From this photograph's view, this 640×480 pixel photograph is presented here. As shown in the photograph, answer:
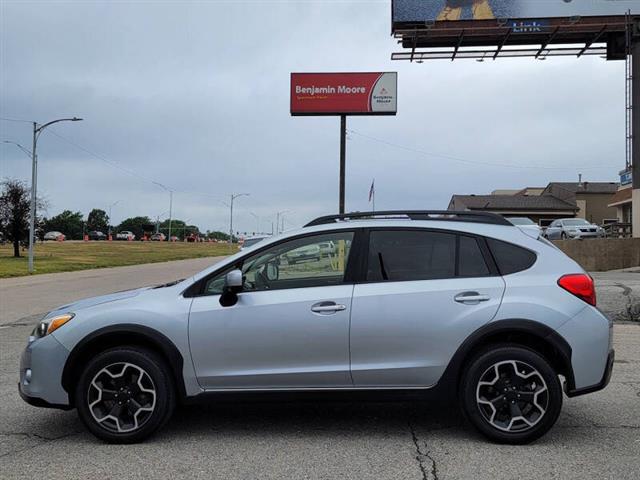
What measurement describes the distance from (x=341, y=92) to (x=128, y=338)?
24071mm

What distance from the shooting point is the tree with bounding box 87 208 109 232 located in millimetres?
174125

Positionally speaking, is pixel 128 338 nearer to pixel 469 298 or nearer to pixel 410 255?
pixel 410 255

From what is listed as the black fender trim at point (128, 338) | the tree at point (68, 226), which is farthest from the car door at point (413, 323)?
the tree at point (68, 226)

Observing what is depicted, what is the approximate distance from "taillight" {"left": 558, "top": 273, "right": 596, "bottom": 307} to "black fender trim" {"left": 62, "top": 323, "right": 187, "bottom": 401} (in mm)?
3017

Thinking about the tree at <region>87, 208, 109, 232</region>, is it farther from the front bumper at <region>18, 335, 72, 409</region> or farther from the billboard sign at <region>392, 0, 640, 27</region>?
the front bumper at <region>18, 335, 72, 409</region>

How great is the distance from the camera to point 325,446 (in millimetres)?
4531

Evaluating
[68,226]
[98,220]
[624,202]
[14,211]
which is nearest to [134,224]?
[98,220]

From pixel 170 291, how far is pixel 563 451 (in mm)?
3239

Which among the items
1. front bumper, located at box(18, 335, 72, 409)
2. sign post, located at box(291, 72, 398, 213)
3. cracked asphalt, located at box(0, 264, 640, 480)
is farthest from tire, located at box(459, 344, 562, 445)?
sign post, located at box(291, 72, 398, 213)

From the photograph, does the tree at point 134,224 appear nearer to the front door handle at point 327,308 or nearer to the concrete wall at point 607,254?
the concrete wall at point 607,254

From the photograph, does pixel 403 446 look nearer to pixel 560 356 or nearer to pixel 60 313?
pixel 560 356

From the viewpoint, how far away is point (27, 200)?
44.8 metres

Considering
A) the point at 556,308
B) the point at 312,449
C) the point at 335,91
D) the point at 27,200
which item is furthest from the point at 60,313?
the point at 27,200

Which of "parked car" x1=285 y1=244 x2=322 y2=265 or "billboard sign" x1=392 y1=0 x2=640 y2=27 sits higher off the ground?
"billboard sign" x1=392 y1=0 x2=640 y2=27
